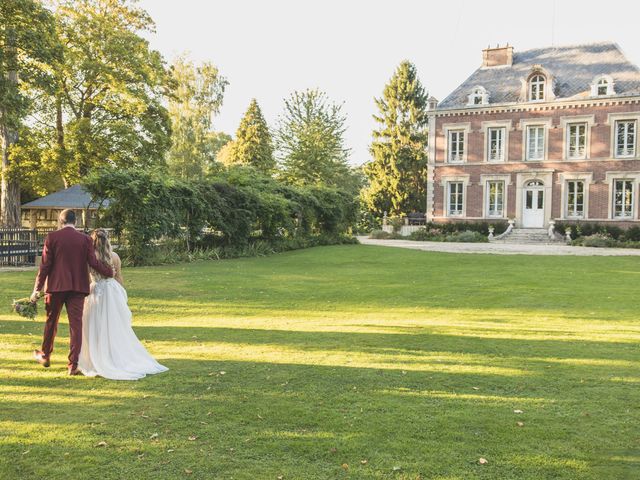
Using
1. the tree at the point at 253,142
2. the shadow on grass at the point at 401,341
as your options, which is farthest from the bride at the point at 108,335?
the tree at the point at 253,142

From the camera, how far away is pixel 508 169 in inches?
1465

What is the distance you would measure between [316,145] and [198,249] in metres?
17.8

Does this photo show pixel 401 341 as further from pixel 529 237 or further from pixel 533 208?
pixel 533 208

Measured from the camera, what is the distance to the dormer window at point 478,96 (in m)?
37.8

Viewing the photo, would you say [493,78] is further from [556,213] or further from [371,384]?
[371,384]

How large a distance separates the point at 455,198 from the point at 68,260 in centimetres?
3469

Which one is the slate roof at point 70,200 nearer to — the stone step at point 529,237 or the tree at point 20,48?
the tree at point 20,48

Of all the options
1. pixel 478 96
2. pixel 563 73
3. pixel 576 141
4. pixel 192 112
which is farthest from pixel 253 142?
pixel 576 141

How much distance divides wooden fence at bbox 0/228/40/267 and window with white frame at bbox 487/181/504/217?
90.2 feet

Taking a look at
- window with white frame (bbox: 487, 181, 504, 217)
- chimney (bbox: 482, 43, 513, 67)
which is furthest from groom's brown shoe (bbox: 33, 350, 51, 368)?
chimney (bbox: 482, 43, 513, 67)

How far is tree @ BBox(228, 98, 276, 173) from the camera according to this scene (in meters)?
51.3

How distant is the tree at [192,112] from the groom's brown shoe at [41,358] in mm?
44532

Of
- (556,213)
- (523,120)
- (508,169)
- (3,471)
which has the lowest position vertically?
(3,471)

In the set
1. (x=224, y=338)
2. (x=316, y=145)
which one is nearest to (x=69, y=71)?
(x=316, y=145)
